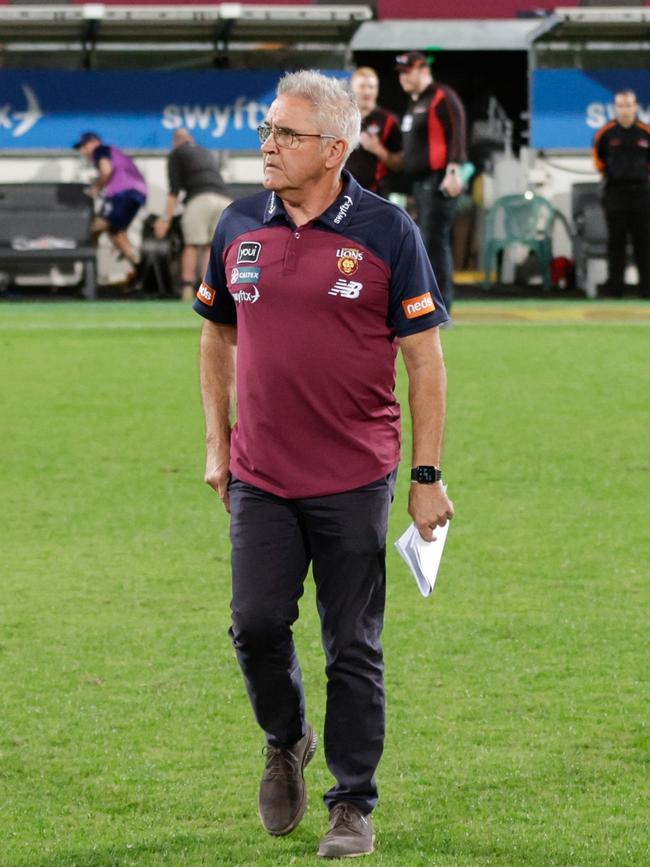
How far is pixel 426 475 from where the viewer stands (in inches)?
167

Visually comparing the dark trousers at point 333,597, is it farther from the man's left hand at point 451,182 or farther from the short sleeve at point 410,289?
the man's left hand at point 451,182

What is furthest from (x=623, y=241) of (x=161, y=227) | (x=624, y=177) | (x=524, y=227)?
(x=161, y=227)

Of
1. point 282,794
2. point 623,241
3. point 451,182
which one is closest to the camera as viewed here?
point 282,794

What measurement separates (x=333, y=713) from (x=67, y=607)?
2.55 metres

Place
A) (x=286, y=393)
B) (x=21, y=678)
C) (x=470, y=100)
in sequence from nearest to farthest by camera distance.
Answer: (x=286, y=393) → (x=21, y=678) → (x=470, y=100)

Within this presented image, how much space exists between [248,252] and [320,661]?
2.04 metres

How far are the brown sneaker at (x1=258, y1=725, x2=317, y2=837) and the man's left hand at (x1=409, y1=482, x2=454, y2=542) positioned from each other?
63 cm

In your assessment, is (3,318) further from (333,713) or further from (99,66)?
(333,713)

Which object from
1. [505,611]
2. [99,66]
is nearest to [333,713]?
[505,611]

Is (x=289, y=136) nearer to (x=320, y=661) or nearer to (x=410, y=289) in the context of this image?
(x=410, y=289)

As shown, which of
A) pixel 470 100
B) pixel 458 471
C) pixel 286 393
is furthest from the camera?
pixel 470 100

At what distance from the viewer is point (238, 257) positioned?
4219mm

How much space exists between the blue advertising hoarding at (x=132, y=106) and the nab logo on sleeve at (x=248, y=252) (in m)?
18.3

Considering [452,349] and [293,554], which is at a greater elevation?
[293,554]
